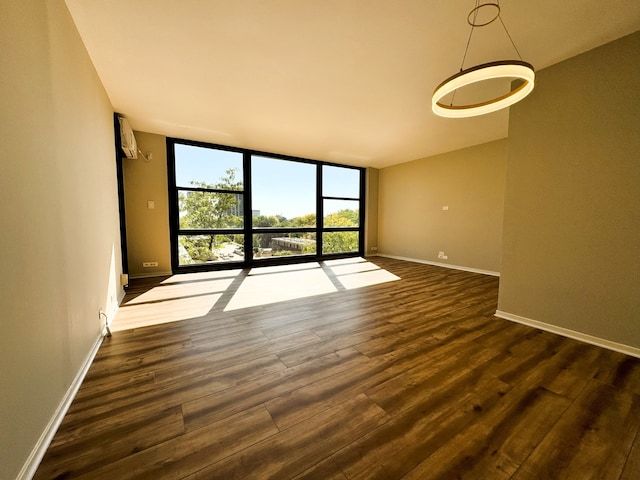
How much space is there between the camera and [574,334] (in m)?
2.32

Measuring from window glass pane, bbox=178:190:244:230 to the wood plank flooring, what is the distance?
100 inches

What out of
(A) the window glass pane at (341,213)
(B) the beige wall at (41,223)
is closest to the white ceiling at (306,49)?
(B) the beige wall at (41,223)

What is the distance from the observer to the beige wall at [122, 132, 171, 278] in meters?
4.33

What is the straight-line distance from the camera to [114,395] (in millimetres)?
1531

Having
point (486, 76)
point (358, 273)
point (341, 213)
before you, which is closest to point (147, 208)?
point (358, 273)

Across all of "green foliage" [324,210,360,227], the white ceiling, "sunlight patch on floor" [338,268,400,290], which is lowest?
"sunlight patch on floor" [338,268,400,290]

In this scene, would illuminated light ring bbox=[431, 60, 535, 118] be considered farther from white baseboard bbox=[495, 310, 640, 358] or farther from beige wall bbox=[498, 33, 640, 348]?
white baseboard bbox=[495, 310, 640, 358]

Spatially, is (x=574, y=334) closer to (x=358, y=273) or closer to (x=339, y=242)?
(x=358, y=273)

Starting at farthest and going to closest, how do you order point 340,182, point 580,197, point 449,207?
point 340,182
point 449,207
point 580,197

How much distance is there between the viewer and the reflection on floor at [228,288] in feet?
9.30

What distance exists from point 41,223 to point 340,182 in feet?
20.1

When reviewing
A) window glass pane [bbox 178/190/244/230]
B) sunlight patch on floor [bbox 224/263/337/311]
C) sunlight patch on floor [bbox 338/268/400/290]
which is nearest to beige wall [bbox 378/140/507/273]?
sunlight patch on floor [bbox 338/268/400/290]

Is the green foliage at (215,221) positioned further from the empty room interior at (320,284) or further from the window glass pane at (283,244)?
the empty room interior at (320,284)

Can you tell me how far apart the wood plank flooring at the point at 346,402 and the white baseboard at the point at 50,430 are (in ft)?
0.14
